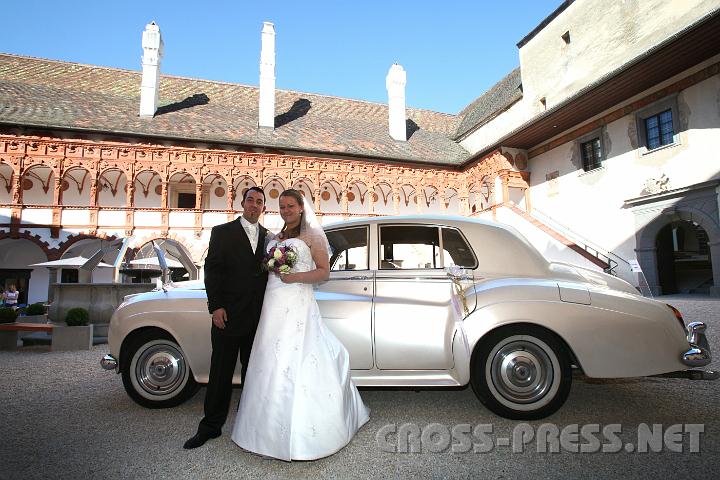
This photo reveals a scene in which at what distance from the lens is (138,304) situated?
366 centimetres

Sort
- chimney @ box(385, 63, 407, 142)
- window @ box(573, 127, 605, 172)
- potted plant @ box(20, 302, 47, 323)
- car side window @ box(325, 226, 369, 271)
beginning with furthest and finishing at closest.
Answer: chimney @ box(385, 63, 407, 142) < window @ box(573, 127, 605, 172) < potted plant @ box(20, 302, 47, 323) < car side window @ box(325, 226, 369, 271)

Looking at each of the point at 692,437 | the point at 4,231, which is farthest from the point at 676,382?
the point at 4,231

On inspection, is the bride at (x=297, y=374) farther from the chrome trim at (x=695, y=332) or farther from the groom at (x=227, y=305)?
the chrome trim at (x=695, y=332)

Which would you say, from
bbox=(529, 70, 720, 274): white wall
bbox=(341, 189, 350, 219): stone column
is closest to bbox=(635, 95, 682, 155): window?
bbox=(529, 70, 720, 274): white wall

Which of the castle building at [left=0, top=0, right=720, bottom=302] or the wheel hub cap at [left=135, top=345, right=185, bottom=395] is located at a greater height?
the castle building at [left=0, top=0, right=720, bottom=302]

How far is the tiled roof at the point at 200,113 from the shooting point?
20.7m

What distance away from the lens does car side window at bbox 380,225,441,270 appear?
11.5ft

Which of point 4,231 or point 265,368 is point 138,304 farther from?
point 4,231

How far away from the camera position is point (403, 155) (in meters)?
25.1

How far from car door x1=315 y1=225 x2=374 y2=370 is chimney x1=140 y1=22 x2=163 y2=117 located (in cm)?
2345

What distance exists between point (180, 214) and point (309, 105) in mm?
13867

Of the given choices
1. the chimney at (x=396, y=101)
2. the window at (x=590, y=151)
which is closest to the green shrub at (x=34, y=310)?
the window at (x=590, y=151)

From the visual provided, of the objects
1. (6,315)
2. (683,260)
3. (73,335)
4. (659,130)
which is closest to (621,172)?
(659,130)

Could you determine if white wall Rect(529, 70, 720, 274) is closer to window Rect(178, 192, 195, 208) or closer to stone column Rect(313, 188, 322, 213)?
stone column Rect(313, 188, 322, 213)
